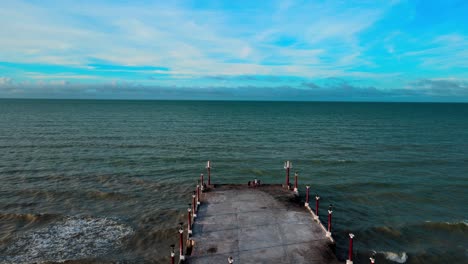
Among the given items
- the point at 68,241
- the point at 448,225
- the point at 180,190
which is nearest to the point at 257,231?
the point at 68,241

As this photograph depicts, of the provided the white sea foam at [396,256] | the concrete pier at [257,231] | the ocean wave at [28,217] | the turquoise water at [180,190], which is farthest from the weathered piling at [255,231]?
the ocean wave at [28,217]

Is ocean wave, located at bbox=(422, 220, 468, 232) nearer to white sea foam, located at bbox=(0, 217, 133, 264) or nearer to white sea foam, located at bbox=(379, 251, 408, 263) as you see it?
white sea foam, located at bbox=(379, 251, 408, 263)

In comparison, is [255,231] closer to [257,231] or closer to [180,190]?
[257,231]

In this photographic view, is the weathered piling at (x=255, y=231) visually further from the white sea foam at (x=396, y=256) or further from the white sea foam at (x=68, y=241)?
the white sea foam at (x=68, y=241)

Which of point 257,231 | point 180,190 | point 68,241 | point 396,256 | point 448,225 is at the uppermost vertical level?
point 257,231

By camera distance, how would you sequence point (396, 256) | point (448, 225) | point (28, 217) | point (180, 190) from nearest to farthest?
point (396, 256) < point (448, 225) < point (28, 217) < point (180, 190)

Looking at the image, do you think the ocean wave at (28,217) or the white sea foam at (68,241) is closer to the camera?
the white sea foam at (68,241)

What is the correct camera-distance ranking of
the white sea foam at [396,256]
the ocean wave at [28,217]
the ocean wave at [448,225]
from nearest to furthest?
1. the white sea foam at [396,256]
2. the ocean wave at [448,225]
3. the ocean wave at [28,217]
